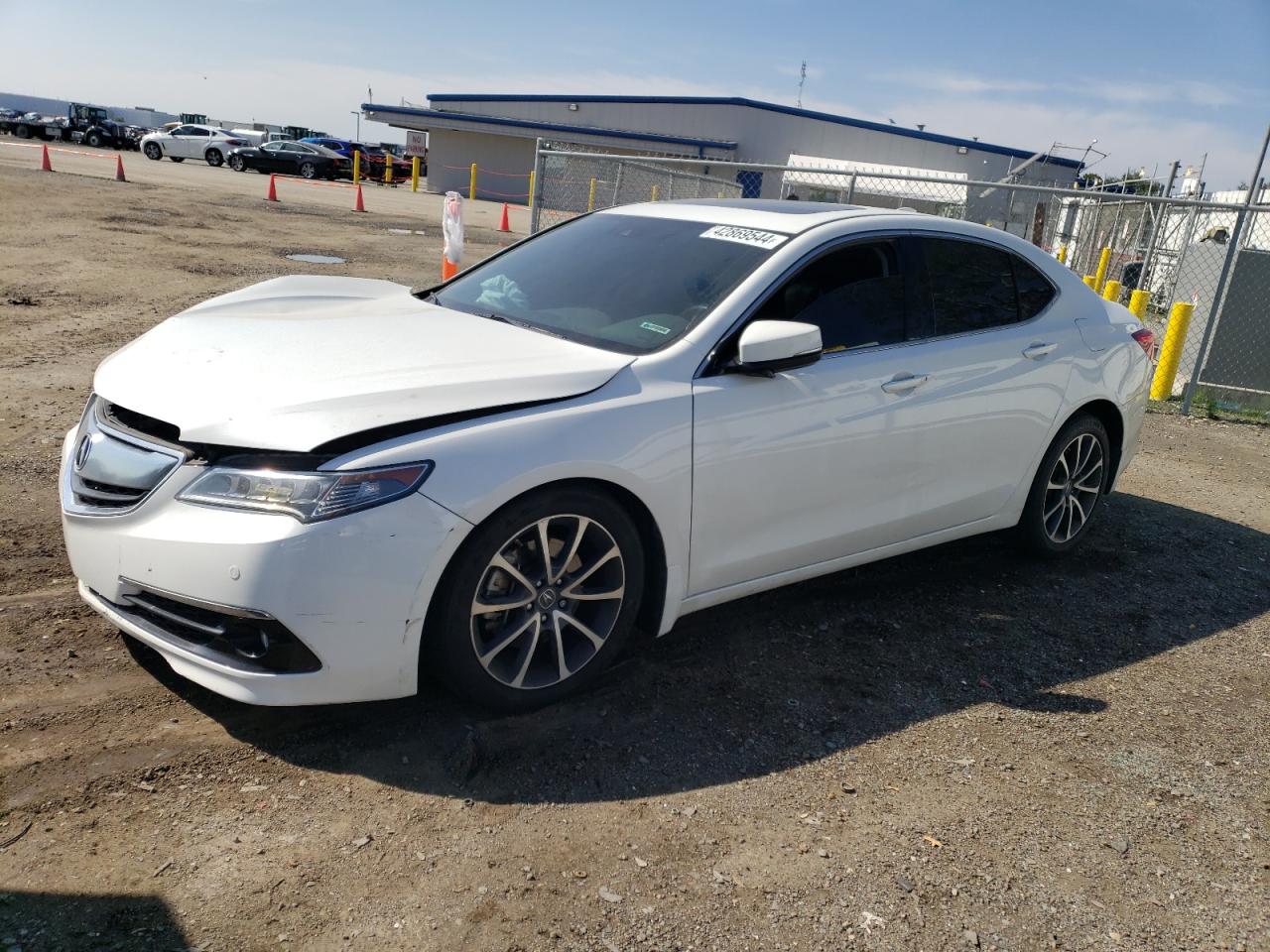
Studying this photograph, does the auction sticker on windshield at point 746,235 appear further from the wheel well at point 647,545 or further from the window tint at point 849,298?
the wheel well at point 647,545

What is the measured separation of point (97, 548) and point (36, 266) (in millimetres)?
9807

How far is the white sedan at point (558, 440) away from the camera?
2.91 meters

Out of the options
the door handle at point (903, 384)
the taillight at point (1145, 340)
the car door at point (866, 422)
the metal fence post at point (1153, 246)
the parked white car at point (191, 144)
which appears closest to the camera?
the car door at point (866, 422)

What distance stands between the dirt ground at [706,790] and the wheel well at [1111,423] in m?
0.85

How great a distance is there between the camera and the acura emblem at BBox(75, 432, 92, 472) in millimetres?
3266

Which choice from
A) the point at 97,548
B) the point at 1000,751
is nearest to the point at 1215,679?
the point at 1000,751

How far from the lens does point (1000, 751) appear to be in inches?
141

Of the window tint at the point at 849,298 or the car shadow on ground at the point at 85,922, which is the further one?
the window tint at the point at 849,298

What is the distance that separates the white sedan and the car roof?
0.02 metres

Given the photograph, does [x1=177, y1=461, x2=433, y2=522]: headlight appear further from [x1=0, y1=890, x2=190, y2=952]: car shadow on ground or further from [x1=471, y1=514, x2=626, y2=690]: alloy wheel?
[x1=0, y1=890, x2=190, y2=952]: car shadow on ground

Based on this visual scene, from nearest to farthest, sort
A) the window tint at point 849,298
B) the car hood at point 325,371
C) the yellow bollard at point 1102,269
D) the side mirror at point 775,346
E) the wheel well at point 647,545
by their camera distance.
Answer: the car hood at point 325,371
the wheel well at point 647,545
the side mirror at point 775,346
the window tint at point 849,298
the yellow bollard at point 1102,269

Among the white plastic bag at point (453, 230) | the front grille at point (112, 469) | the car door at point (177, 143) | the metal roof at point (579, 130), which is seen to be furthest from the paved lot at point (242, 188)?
the front grille at point (112, 469)

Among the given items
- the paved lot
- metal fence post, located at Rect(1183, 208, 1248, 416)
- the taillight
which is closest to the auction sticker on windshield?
the taillight

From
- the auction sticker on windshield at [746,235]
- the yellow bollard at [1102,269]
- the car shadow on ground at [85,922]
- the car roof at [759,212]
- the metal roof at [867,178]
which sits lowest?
the car shadow on ground at [85,922]
